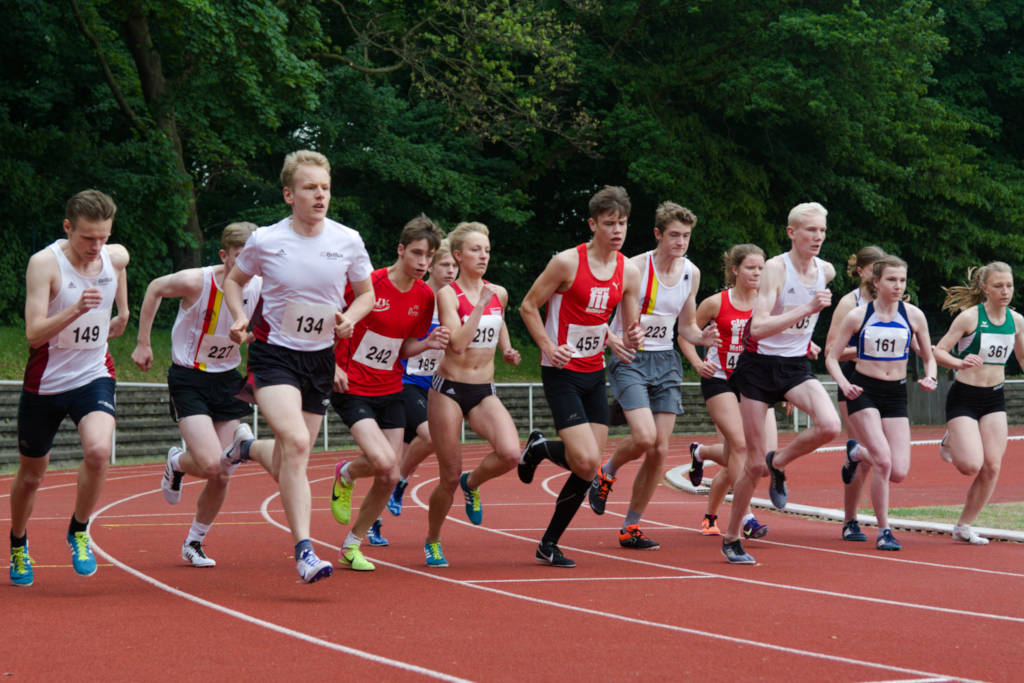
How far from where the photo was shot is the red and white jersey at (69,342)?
21.7 ft

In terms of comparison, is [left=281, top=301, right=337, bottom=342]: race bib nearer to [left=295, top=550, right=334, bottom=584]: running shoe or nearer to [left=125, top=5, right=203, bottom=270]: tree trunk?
[left=295, top=550, right=334, bottom=584]: running shoe

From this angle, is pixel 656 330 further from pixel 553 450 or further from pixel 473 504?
pixel 473 504

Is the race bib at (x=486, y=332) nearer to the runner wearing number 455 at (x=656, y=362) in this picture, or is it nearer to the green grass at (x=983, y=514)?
the runner wearing number 455 at (x=656, y=362)

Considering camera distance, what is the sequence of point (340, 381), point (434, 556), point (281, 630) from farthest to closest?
point (434, 556), point (340, 381), point (281, 630)

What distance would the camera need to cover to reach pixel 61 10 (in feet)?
75.8

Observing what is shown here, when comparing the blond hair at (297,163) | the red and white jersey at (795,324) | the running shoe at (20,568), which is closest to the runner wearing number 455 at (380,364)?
the blond hair at (297,163)

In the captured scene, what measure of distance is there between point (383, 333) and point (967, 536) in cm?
453

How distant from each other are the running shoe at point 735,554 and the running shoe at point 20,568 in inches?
161

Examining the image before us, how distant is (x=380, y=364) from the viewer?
7.84 metres

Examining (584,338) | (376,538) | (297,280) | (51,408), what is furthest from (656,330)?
(51,408)

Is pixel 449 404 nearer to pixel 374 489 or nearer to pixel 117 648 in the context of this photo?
pixel 374 489

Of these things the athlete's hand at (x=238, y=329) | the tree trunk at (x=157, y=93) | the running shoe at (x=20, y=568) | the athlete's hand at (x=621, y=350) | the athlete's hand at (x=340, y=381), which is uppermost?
the tree trunk at (x=157, y=93)

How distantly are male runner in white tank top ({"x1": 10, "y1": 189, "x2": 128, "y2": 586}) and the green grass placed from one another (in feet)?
22.2

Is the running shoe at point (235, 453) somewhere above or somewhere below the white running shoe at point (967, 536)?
above
